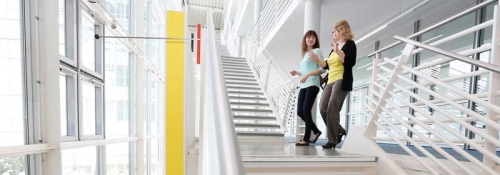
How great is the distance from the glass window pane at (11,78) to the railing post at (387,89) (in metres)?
2.38

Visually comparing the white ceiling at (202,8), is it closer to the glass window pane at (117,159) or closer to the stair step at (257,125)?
the stair step at (257,125)

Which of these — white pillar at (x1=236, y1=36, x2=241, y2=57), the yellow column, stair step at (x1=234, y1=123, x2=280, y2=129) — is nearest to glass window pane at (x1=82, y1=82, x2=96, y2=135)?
the yellow column

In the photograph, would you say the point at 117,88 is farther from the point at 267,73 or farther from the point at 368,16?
the point at 368,16

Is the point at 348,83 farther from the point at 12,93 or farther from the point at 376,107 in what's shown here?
the point at 12,93

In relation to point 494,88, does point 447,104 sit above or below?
below

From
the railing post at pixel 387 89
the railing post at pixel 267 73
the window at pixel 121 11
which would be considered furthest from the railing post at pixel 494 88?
the railing post at pixel 267 73

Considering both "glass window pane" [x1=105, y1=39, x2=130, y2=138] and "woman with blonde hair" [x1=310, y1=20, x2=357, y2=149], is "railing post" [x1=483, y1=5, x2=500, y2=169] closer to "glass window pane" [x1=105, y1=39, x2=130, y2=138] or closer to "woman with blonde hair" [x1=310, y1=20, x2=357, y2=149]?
"woman with blonde hair" [x1=310, y1=20, x2=357, y2=149]

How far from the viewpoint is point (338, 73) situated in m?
2.41

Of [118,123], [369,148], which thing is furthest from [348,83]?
[118,123]

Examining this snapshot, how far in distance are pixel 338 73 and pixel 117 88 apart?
120 inches

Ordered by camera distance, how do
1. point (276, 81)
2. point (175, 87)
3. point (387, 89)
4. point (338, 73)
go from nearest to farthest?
point (387, 89)
point (338, 73)
point (175, 87)
point (276, 81)

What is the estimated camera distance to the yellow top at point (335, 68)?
240 cm

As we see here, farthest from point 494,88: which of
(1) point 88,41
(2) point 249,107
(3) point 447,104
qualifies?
(2) point 249,107

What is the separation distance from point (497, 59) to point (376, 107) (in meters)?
0.81
